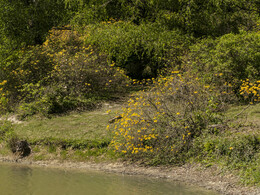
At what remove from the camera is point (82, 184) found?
8.52 meters

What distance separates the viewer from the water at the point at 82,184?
803 cm

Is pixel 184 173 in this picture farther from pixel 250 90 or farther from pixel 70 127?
pixel 70 127

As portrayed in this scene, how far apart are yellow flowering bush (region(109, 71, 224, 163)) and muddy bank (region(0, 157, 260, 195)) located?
1.13 feet

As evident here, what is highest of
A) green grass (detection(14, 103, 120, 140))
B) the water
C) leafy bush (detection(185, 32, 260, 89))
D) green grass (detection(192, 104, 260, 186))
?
leafy bush (detection(185, 32, 260, 89))

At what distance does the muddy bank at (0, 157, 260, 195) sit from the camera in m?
7.77

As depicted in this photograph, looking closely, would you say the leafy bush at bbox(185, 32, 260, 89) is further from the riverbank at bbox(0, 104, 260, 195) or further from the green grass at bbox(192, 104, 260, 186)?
the green grass at bbox(192, 104, 260, 186)

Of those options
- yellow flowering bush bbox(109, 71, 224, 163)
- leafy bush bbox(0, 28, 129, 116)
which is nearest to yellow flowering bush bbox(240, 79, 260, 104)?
yellow flowering bush bbox(109, 71, 224, 163)

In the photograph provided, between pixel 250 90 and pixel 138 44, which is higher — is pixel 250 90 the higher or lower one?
the lower one

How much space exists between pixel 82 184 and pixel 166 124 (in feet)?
7.94

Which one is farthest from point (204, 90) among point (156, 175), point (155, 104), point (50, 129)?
point (50, 129)

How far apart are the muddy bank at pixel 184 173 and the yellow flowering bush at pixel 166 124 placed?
1.13ft

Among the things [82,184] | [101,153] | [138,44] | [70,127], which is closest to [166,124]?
[101,153]

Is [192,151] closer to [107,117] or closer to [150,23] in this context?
[107,117]

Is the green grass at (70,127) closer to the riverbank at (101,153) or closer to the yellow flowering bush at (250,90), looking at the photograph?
the riverbank at (101,153)
